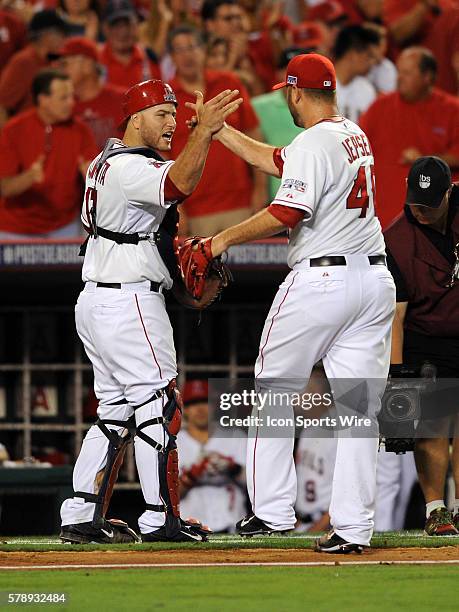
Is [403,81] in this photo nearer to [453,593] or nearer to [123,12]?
[123,12]

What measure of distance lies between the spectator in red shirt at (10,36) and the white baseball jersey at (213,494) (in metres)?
3.48

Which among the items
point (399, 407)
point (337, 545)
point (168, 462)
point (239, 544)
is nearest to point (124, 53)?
point (399, 407)

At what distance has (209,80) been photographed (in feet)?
30.7

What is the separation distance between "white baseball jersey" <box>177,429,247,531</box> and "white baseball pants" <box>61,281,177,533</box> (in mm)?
3403

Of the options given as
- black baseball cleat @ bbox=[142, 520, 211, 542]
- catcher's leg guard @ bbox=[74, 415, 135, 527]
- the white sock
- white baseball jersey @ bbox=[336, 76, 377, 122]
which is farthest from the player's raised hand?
white baseball jersey @ bbox=[336, 76, 377, 122]

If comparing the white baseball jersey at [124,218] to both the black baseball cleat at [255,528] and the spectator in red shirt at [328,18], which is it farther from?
the spectator in red shirt at [328,18]

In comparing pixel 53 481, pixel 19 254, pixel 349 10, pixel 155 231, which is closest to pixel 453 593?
pixel 155 231

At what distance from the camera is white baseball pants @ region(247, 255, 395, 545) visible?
5.16 meters

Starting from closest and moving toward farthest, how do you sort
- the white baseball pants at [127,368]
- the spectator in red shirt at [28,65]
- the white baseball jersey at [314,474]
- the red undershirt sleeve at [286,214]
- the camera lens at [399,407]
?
the red undershirt sleeve at [286,214] < the white baseball pants at [127,368] < the camera lens at [399,407] < the white baseball jersey at [314,474] < the spectator in red shirt at [28,65]

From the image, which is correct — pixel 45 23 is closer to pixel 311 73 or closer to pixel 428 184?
pixel 428 184

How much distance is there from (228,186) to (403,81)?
1.42 meters

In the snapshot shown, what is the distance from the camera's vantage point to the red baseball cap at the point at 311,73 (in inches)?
211

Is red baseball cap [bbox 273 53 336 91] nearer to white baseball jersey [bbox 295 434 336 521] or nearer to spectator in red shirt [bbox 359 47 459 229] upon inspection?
spectator in red shirt [bbox 359 47 459 229]

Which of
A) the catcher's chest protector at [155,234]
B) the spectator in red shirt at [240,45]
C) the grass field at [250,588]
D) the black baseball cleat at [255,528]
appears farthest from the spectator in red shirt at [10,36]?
the grass field at [250,588]
